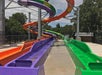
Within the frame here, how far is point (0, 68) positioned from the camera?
736cm

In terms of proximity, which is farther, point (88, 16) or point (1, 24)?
point (88, 16)

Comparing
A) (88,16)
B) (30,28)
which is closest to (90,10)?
(88,16)

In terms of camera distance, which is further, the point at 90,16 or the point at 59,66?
the point at 90,16

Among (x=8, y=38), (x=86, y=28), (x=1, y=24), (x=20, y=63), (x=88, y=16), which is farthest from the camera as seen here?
(x=86, y=28)

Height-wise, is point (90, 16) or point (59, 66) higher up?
point (90, 16)

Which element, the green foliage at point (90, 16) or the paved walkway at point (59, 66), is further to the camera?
the green foliage at point (90, 16)

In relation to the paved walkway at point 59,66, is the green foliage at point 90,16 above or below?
above

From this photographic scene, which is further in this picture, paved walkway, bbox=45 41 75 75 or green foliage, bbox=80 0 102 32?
green foliage, bbox=80 0 102 32

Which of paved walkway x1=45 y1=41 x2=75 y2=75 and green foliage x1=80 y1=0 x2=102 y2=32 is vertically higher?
green foliage x1=80 y1=0 x2=102 y2=32

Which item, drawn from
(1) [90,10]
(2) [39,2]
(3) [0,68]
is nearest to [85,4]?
(1) [90,10]

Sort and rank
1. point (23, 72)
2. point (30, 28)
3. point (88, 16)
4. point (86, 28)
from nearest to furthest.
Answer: point (23, 72)
point (30, 28)
point (88, 16)
point (86, 28)

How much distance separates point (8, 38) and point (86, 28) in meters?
27.4

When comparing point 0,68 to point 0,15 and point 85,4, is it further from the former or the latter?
point 85,4

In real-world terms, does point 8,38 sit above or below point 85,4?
below
